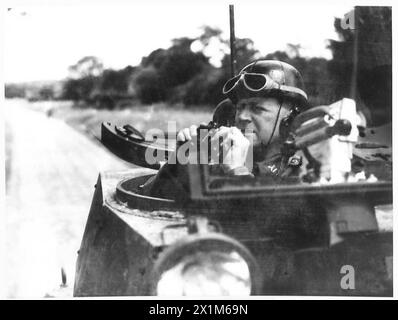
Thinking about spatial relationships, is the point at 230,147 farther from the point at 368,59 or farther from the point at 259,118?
the point at 368,59

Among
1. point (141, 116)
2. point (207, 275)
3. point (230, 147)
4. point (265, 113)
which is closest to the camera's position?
point (207, 275)

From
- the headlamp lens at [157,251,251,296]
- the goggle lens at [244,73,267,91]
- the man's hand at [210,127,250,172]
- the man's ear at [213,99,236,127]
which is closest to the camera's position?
the headlamp lens at [157,251,251,296]

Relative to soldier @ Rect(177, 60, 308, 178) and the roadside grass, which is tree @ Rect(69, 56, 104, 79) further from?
soldier @ Rect(177, 60, 308, 178)

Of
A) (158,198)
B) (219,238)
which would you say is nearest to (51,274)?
(158,198)

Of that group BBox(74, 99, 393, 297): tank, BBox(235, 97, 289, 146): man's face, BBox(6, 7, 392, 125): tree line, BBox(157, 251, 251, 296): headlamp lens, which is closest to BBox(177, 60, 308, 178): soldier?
BBox(235, 97, 289, 146): man's face

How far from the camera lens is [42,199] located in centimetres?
342

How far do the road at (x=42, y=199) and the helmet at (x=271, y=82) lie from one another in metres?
1.00

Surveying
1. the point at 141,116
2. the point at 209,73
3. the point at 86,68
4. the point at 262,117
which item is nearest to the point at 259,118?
the point at 262,117

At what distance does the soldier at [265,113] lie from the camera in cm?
334

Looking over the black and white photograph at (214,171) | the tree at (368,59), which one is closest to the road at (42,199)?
the black and white photograph at (214,171)

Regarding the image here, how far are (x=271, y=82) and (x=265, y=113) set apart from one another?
0.69 feet

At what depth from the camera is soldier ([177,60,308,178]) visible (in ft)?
10.9

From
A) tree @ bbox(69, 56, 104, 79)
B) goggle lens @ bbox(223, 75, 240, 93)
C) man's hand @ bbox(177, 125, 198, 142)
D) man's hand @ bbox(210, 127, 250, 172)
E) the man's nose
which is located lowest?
man's hand @ bbox(210, 127, 250, 172)

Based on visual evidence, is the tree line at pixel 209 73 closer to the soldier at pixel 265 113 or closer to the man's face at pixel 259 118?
the soldier at pixel 265 113
